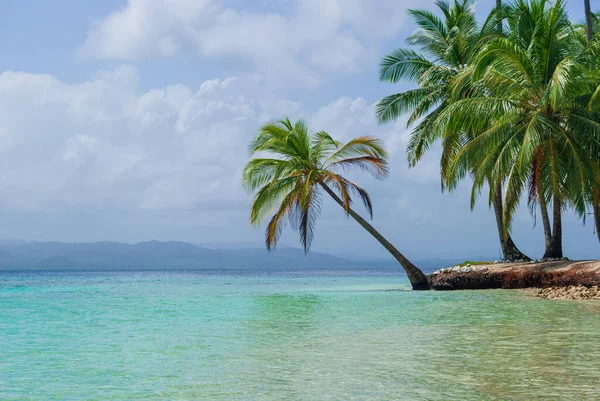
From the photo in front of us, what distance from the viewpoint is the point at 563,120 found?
752 inches

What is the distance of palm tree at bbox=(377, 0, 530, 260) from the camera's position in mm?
24312

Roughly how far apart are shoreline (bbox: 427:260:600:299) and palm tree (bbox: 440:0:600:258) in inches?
69.1

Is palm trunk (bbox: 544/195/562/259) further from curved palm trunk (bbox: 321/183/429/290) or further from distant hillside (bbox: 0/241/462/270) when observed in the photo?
distant hillside (bbox: 0/241/462/270)

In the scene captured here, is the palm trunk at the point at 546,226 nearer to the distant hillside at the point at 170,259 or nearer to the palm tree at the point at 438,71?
the palm tree at the point at 438,71

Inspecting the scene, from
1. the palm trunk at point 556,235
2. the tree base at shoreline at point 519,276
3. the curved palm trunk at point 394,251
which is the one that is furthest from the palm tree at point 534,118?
the curved palm trunk at point 394,251

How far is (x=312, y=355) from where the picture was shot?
7.83 m

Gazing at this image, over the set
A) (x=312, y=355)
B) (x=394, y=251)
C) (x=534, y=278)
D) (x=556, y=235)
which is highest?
(x=556, y=235)

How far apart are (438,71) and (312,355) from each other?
19.5m

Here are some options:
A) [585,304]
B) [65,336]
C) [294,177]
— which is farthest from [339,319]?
[294,177]

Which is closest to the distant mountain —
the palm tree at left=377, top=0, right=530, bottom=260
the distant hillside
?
the distant hillside

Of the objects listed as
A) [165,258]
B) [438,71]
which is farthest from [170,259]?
[438,71]

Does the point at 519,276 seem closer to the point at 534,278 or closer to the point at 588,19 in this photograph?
the point at 534,278

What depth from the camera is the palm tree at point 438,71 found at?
24312 mm

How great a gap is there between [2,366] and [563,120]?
16.9m
